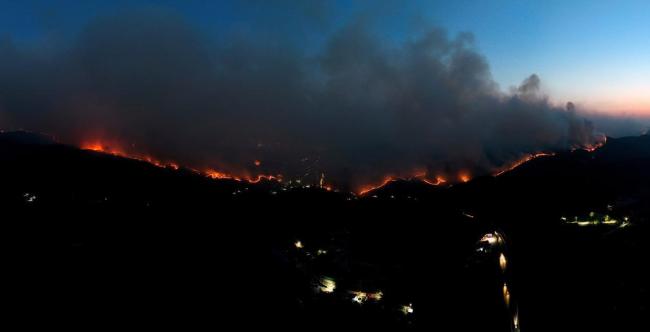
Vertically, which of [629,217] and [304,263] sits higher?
[629,217]

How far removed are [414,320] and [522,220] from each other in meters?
38.9

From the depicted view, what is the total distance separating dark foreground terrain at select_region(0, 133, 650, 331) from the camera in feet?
102

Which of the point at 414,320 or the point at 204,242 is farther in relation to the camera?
the point at 204,242

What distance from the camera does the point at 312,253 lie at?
183 ft

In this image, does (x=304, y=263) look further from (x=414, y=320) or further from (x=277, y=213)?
(x=277, y=213)

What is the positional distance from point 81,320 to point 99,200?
4439cm

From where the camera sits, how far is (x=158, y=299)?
106 ft

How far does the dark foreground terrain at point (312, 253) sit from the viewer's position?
3095 cm

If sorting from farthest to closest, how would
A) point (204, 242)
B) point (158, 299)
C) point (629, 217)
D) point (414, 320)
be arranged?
point (629, 217) < point (204, 242) < point (414, 320) < point (158, 299)

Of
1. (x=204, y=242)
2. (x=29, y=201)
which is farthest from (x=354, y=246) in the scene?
(x=29, y=201)

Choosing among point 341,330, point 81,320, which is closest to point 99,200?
point 81,320

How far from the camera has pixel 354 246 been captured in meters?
59.2

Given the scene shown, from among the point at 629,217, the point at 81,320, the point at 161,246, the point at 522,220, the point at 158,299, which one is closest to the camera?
the point at 81,320

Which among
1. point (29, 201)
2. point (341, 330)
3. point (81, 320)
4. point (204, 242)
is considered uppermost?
point (29, 201)
